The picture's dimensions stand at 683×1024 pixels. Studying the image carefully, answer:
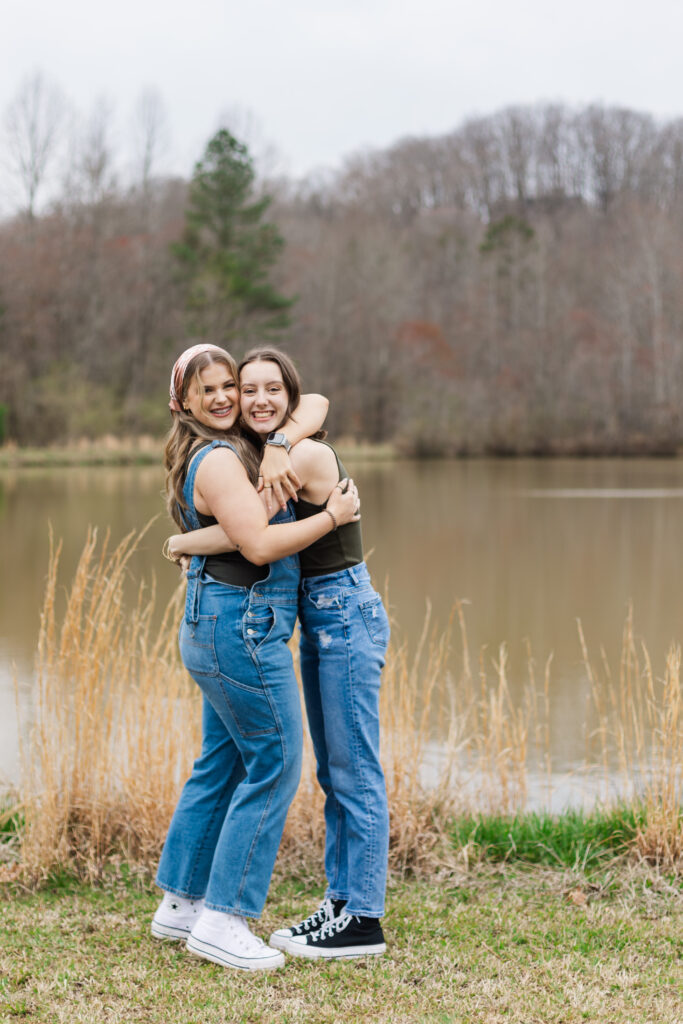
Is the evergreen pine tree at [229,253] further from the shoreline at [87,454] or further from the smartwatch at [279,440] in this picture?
the smartwatch at [279,440]

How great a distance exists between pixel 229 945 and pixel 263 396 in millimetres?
1460

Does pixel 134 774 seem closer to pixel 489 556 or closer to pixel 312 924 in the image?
pixel 312 924

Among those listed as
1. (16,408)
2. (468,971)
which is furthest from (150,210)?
(468,971)

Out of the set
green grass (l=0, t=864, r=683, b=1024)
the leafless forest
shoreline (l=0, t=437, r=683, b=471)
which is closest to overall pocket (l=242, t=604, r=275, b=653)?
green grass (l=0, t=864, r=683, b=1024)

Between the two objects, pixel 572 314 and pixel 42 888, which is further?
pixel 572 314

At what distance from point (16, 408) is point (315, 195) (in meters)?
34.6

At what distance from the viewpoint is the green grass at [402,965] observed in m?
2.54

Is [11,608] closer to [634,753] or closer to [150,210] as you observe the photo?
[634,753]

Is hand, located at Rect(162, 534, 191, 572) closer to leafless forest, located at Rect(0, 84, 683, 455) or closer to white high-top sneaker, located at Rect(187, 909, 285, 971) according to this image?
white high-top sneaker, located at Rect(187, 909, 285, 971)

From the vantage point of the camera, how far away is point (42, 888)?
11.3ft

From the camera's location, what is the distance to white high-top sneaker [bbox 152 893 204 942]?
2949mm

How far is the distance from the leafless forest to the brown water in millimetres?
9721

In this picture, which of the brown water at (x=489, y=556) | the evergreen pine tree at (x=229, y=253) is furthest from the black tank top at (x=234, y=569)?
the evergreen pine tree at (x=229, y=253)

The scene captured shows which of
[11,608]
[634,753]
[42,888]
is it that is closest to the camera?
[42,888]
